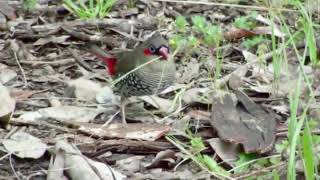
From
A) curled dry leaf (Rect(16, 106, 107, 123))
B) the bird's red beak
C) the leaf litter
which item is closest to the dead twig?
the leaf litter

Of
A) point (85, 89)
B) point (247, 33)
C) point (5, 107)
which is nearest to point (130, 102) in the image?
point (85, 89)

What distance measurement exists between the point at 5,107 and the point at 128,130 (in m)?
0.56

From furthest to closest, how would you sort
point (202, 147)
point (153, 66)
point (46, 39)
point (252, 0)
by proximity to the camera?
point (252, 0) < point (46, 39) < point (153, 66) < point (202, 147)

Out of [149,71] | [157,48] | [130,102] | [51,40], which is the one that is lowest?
[130,102]

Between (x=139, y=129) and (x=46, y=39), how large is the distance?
48.9 inches

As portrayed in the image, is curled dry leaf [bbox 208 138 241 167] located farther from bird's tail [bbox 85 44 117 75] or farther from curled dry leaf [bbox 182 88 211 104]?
bird's tail [bbox 85 44 117 75]

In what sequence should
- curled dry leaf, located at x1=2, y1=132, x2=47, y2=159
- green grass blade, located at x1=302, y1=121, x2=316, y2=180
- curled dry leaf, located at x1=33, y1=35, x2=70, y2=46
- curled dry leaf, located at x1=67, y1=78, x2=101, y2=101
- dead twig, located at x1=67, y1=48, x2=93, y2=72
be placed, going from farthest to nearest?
curled dry leaf, located at x1=33, y1=35, x2=70, y2=46, dead twig, located at x1=67, y1=48, x2=93, y2=72, curled dry leaf, located at x1=67, y1=78, x2=101, y2=101, curled dry leaf, located at x1=2, y1=132, x2=47, y2=159, green grass blade, located at x1=302, y1=121, x2=316, y2=180

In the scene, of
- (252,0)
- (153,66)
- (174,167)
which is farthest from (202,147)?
(252,0)

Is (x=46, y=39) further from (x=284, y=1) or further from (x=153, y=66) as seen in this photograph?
(x=284, y=1)

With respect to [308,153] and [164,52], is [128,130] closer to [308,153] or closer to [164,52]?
[164,52]

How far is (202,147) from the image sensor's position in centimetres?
334

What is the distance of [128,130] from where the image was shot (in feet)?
11.9

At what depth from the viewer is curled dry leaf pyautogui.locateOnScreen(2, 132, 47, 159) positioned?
3.34 meters

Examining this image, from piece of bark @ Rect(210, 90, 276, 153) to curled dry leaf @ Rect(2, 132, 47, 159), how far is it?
30.5 inches
